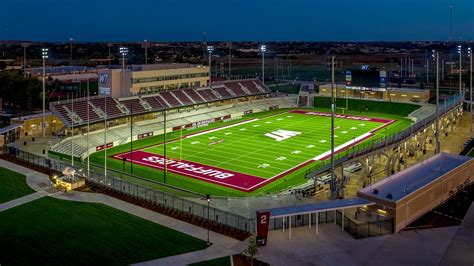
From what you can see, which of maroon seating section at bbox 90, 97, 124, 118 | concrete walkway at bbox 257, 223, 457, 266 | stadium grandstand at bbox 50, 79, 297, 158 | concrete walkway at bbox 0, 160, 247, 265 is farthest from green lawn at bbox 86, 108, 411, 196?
concrete walkway at bbox 257, 223, 457, 266

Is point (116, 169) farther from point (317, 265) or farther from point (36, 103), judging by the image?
A: point (36, 103)

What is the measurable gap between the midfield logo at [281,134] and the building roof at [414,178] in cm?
2095

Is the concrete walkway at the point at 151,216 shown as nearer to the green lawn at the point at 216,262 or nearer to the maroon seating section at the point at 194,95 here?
the green lawn at the point at 216,262

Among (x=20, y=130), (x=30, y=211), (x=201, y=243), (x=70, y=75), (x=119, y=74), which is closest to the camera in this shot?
(x=201, y=243)

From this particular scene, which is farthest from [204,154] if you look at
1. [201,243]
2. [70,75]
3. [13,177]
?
[70,75]

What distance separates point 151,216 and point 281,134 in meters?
31.2

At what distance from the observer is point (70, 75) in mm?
103562

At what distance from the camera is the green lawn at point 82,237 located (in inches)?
909

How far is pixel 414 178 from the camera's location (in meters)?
31.2

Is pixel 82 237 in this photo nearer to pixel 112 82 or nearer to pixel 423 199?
pixel 423 199

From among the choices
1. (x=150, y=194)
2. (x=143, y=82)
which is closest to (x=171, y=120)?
(x=143, y=82)

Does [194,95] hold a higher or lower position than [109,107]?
higher

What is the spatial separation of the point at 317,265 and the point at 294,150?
27.7 m

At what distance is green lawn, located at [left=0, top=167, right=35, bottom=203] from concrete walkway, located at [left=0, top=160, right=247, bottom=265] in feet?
1.48
